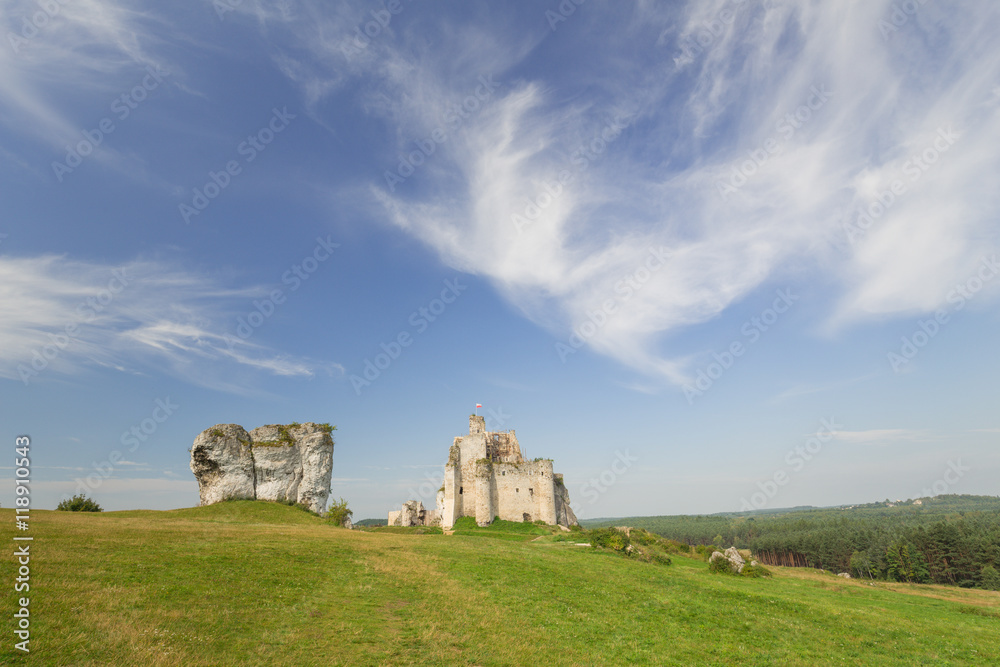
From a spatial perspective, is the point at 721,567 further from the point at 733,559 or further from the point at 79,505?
the point at 79,505

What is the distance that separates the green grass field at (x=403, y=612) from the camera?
11906 mm

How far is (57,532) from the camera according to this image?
2181 cm

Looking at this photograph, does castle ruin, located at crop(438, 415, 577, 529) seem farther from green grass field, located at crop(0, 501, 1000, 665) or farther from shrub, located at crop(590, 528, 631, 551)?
green grass field, located at crop(0, 501, 1000, 665)

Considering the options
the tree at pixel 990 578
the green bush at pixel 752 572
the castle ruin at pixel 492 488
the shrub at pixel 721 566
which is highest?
the castle ruin at pixel 492 488

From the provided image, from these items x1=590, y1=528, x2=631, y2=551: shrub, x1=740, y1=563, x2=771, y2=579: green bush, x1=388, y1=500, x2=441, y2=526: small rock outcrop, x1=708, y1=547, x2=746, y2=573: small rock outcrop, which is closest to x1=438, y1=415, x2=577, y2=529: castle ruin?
x1=388, y1=500, x2=441, y2=526: small rock outcrop

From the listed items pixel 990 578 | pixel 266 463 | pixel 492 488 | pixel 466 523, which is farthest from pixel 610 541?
pixel 990 578

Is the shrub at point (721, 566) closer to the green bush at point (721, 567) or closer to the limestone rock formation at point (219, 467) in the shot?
the green bush at point (721, 567)

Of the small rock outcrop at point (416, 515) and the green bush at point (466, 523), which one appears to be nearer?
the green bush at point (466, 523)

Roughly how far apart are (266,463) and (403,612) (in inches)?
1575

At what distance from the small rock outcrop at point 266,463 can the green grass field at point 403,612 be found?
2240 centimetres

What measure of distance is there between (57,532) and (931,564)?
396 ft

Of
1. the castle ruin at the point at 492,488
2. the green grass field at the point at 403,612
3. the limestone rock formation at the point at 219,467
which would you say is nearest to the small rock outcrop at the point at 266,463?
the limestone rock formation at the point at 219,467

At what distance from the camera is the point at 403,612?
17.1 meters

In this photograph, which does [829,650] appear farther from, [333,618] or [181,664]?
[181,664]
